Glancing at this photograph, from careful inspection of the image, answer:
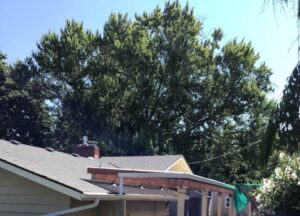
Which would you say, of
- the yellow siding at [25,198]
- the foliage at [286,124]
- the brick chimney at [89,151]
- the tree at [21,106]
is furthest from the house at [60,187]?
the tree at [21,106]

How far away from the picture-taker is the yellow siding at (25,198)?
11.0 metres

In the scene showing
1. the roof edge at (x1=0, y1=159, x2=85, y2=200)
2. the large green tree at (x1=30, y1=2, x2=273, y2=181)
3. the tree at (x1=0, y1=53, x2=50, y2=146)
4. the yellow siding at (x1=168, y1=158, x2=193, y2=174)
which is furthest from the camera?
the tree at (x1=0, y1=53, x2=50, y2=146)

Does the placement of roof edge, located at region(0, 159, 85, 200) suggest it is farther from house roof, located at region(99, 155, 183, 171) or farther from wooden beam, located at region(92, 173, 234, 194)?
house roof, located at region(99, 155, 183, 171)

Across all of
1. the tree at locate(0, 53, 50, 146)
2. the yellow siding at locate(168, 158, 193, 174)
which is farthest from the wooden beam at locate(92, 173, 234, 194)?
the tree at locate(0, 53, 50, 146)

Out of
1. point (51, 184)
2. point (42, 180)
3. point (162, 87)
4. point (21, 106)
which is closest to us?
point (51, 184)

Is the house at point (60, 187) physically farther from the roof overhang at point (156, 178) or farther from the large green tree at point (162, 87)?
the large green tree at point (162, 87)

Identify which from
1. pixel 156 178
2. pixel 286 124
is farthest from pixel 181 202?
pixel 286 124

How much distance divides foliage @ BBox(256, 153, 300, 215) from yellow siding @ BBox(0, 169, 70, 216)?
445 cm

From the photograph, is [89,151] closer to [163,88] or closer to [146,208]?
[146,208]

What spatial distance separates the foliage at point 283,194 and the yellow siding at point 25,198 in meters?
4.45

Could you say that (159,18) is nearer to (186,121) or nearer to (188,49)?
(188,49)

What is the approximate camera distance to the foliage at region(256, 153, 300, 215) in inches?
416

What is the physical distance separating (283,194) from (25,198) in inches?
227

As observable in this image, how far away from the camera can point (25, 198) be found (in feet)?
37.2
